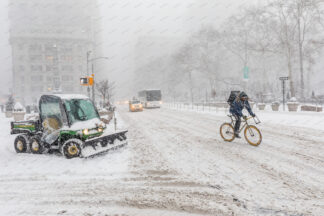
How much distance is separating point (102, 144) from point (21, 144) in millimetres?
2927

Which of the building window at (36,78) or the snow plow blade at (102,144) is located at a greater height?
the building window at (36,78)

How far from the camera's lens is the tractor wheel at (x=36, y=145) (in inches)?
290

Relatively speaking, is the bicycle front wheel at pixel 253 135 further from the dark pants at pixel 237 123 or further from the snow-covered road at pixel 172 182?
the dark pants at pixel 237 123

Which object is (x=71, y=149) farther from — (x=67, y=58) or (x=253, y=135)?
(x=67, y=58)

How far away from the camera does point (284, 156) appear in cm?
646

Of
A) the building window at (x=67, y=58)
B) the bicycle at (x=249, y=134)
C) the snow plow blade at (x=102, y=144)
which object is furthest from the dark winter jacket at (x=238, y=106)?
the building window at (x=67, y=58)

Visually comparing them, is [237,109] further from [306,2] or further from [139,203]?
[306,2]

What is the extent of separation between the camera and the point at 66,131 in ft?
22.2

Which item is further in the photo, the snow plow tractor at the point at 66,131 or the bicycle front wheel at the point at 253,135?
the bicycle front wheel at the point at 253,135

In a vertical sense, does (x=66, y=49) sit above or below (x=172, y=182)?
above

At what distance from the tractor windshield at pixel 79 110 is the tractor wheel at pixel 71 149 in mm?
667

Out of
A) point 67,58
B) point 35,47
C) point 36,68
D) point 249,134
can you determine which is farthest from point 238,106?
point 35,47

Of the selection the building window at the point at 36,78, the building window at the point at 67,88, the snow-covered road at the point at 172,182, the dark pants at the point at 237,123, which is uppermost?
the building window at the point at 36,78

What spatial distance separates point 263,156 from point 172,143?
11.1 feet
